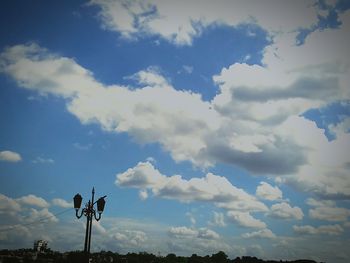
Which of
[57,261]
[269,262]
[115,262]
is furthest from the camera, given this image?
[269,262]

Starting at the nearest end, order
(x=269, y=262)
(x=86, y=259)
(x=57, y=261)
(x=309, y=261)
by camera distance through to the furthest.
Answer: (x=86, y=259)
(x=57, y=261)
(x=309, y=261)
(x=269, y=262)

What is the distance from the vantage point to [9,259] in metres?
96.1

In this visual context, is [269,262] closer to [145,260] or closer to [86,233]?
[145,260]

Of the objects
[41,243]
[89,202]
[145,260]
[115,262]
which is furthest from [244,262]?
[89,202]

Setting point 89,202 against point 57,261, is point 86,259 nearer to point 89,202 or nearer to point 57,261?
point 89,202

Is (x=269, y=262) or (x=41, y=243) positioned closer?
(x=41, y=243)

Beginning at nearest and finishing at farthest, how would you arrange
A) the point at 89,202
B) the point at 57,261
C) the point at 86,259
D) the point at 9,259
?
1. the point at 86,259
2. the point at 89,202
3. the point at 9,259
4. the point at 57,261

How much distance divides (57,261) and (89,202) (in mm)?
101660

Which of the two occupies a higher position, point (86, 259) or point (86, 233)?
point (86, 233)

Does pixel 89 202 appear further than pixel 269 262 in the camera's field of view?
No

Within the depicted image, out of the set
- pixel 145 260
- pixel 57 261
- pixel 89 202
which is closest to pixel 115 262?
pixel 145 260

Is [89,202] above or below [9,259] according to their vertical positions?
above

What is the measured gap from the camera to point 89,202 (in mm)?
19906

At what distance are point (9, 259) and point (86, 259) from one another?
91363 millimetres
